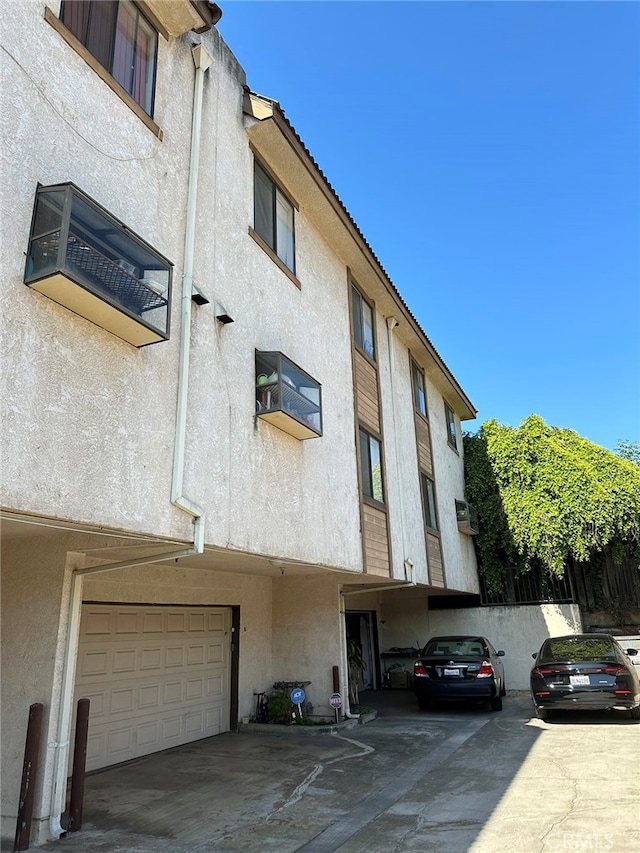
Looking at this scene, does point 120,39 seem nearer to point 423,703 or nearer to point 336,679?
point 336,679

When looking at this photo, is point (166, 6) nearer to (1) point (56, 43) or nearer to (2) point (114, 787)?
(1) point (56, 43)

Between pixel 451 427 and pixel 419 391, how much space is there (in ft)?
11.8

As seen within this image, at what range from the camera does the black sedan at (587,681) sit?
9.91m

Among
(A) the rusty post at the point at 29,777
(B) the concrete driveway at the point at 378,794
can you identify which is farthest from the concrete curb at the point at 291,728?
(A) the rusty post at the point at 29,777

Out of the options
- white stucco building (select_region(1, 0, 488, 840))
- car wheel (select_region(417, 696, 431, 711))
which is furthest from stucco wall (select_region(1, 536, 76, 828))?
car wheel (select_region(417, 696, 431, 711))

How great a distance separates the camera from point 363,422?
10930 millimetres

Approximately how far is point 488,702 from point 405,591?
190 inches

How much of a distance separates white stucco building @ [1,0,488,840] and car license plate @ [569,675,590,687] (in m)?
3.49

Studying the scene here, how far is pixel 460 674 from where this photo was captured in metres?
12.0

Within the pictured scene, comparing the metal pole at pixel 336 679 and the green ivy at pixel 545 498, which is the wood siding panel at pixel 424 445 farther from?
the metal pole at pixel 336 679

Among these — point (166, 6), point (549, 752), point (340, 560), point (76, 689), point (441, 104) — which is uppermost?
point (441, 104)

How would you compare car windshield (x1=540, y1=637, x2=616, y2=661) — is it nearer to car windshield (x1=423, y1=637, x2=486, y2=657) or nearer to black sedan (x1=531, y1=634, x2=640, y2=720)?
black sedan (x1=531, y1=634, x2=640, y2=720)

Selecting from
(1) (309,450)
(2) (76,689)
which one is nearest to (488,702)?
(1) (309,450)

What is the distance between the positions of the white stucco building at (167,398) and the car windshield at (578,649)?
3.18 meters
